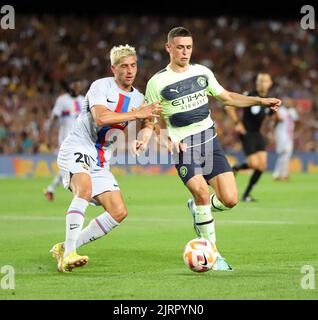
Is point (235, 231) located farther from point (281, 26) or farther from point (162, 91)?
point (281, 26)

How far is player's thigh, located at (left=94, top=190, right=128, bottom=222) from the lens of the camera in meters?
8.75

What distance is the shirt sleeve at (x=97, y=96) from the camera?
28.1ft

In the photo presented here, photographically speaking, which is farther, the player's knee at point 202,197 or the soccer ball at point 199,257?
the player's knee at point 202,197

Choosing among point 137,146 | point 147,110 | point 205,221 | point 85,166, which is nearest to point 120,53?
point 147,110

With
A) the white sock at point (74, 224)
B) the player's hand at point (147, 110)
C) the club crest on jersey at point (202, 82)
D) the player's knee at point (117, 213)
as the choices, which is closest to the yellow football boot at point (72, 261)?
the white sock at point (74, 224)

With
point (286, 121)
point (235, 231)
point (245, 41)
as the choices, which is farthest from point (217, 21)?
point (235, 231)

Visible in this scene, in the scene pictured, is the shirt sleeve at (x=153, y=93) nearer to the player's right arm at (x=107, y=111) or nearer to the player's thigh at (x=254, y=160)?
the player's right arm at (x=107, y=111)

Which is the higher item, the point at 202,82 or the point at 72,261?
the point at 202,82

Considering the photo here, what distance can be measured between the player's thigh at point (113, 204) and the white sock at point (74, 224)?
1.15 feet

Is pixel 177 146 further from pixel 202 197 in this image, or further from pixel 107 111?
pixel 107 111

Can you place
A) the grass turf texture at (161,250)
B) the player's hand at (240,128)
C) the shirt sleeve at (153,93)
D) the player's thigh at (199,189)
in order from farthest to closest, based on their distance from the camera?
1. the player's hand at (240,128)
2. the shirt sleeve at (153,93)
3. the player's thigh at (199,189)
4. the grass turf texture at (161,250)

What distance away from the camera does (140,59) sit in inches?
1309

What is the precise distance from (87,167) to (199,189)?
1216 millimetres

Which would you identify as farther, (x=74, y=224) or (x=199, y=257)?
(x=74, y=224)
